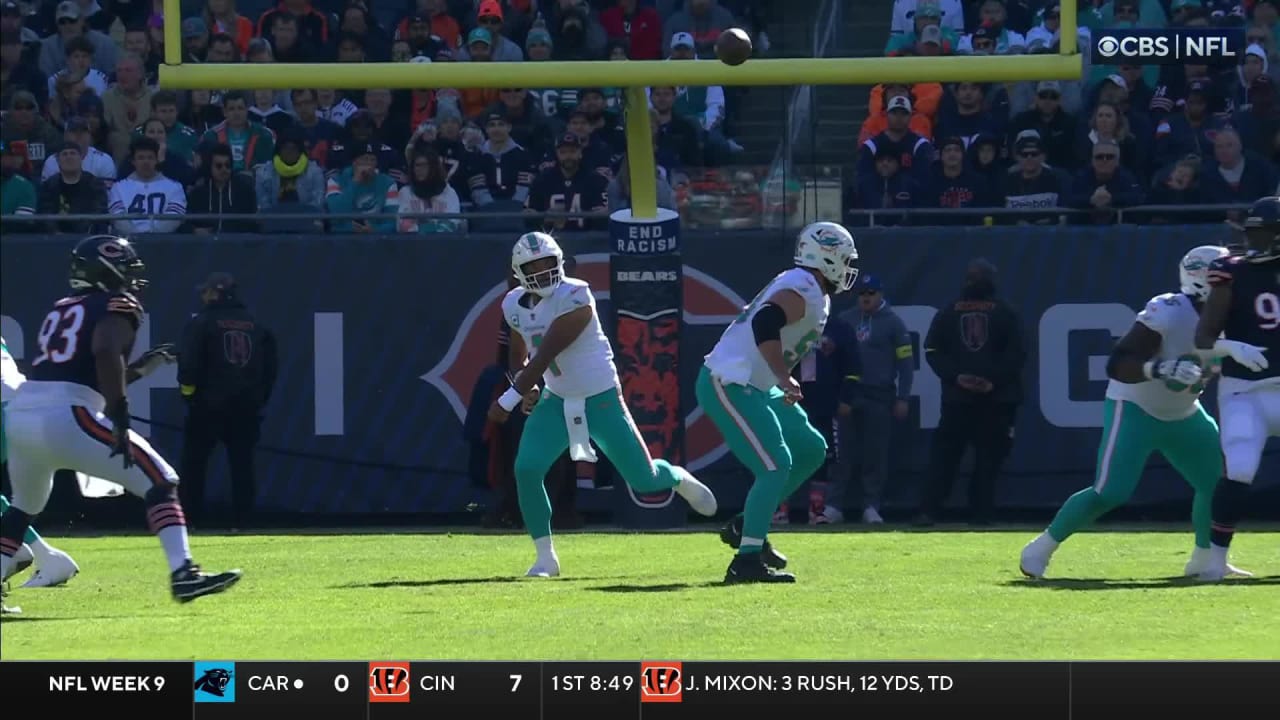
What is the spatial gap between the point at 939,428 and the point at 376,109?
15.1 ft

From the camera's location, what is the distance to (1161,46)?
14805 millimetres

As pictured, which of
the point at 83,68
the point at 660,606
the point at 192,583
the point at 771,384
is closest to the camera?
the point at 192,583

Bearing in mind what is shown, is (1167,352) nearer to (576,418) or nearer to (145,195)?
(576,418)

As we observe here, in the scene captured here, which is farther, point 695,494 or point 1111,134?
point 1111,134

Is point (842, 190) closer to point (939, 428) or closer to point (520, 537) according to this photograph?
point (939, 428)

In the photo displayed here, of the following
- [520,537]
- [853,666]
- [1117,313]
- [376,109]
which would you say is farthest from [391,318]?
[853,666]

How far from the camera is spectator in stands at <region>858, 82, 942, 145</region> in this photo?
1664 cm

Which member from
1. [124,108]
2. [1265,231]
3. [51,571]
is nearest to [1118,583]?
[1265,231]

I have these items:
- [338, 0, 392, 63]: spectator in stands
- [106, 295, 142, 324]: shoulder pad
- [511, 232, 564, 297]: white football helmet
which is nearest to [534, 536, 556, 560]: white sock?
[511, 232, 564, 297]: white football helmet

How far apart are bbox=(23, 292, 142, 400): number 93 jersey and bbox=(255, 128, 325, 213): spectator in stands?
23.0 feet

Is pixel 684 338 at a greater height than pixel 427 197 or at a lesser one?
lesser

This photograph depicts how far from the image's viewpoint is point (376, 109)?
55.4ft

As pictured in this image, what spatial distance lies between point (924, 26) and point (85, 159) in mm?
6212

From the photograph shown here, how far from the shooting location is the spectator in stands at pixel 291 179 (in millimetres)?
16750
